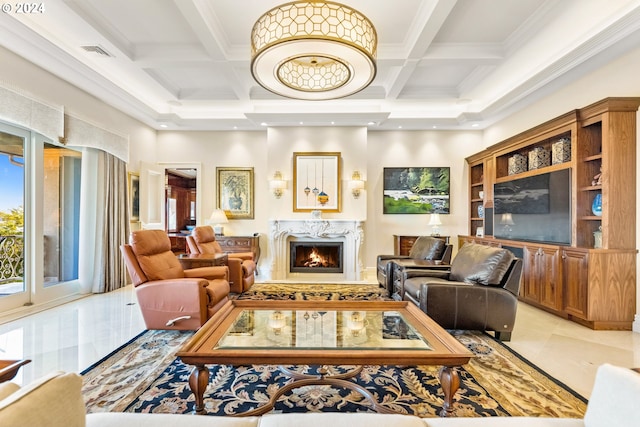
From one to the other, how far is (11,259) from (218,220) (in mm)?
2851

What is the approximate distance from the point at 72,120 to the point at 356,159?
14.5 feet

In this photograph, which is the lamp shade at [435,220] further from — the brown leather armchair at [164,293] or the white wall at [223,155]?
the brown leather armchair at [164,293]

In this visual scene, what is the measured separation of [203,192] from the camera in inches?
249

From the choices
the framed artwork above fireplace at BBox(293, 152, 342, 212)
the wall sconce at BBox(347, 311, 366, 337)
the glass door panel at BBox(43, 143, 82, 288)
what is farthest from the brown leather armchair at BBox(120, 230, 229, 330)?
the framed artwork above fireplace at BBox(293, 152, 342, 212)

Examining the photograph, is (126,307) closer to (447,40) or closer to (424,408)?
(424,408)

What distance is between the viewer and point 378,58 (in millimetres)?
3777

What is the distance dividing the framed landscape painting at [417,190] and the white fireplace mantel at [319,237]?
1.02 m

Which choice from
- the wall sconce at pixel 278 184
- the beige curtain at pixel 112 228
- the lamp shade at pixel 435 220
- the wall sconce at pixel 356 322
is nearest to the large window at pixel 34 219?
the beige curtain at pixel 112 228

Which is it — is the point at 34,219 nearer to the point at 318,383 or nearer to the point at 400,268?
the point at 318,383

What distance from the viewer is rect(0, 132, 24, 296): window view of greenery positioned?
11.6 feet

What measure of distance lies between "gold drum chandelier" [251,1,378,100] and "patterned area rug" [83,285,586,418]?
92.2 inches

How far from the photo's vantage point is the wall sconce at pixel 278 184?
5.71 metres

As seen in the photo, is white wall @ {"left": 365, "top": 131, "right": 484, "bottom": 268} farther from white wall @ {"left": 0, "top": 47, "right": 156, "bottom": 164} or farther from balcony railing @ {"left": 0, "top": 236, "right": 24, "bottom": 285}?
balcony railing @ {"left": 0, "top": 236, "right": 24, "bottom": 285}

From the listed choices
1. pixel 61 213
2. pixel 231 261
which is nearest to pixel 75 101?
pixel 61 213
